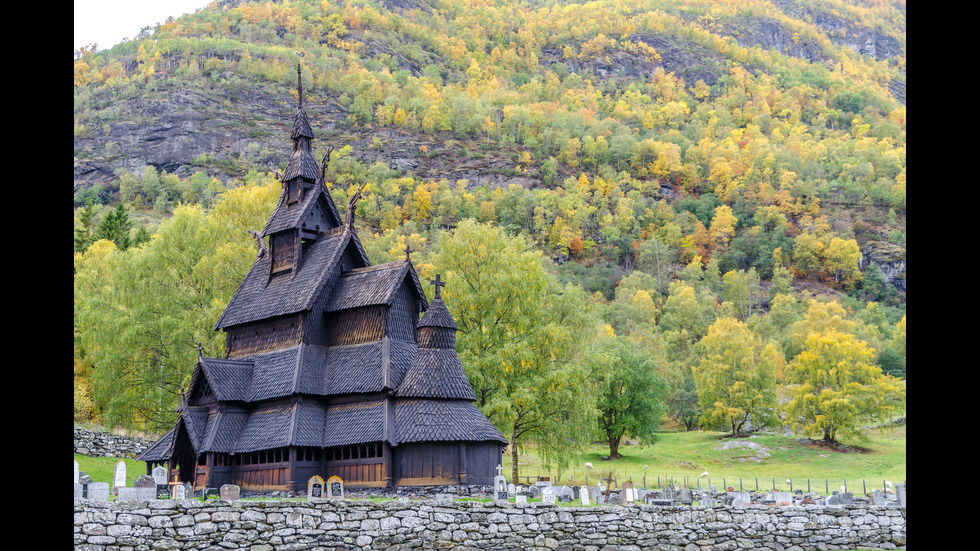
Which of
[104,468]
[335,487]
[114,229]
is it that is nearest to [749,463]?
[335,487]

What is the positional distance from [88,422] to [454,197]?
5153 inches

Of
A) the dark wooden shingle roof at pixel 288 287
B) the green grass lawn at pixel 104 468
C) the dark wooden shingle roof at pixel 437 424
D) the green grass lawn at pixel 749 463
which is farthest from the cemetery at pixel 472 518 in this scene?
the green grass lawn at pixel 749 463

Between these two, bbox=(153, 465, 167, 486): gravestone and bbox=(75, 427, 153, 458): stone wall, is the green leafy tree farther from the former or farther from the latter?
bbox=(153, 465, 167, 486): gravestone

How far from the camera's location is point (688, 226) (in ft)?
620

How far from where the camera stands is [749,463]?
6606 cm

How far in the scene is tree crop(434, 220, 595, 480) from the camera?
43.2 meters

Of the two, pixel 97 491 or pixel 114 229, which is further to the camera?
pixel 114 229

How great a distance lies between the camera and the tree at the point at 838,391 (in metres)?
67.9

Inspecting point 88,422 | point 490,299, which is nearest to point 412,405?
point 490,299

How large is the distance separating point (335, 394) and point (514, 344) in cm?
1201

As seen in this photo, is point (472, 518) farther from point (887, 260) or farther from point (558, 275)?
point (887, 260)

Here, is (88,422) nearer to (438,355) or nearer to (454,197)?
(438,355)

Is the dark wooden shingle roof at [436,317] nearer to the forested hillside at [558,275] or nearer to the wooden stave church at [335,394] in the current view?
the wooden stave church at [335,394]

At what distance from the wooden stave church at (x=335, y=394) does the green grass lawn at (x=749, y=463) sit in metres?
22.3
